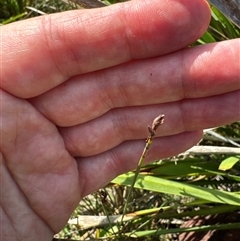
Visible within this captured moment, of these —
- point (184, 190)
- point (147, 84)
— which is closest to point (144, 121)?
point (147, 84)

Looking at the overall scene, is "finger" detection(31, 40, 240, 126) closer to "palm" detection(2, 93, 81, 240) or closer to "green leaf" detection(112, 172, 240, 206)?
"palm" detection(2, 93, 81, 240)

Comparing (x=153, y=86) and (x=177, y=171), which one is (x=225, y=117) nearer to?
(x=153, y=86)

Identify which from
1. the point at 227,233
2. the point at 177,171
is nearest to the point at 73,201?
the point at 177,171

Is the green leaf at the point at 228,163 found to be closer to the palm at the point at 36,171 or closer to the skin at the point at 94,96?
the skin at the point at 94,96

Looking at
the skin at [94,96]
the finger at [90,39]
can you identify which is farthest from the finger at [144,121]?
the finger at [90,39]

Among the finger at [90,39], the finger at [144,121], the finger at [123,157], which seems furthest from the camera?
the finger at [123,157]

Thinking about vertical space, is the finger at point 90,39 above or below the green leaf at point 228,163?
above
